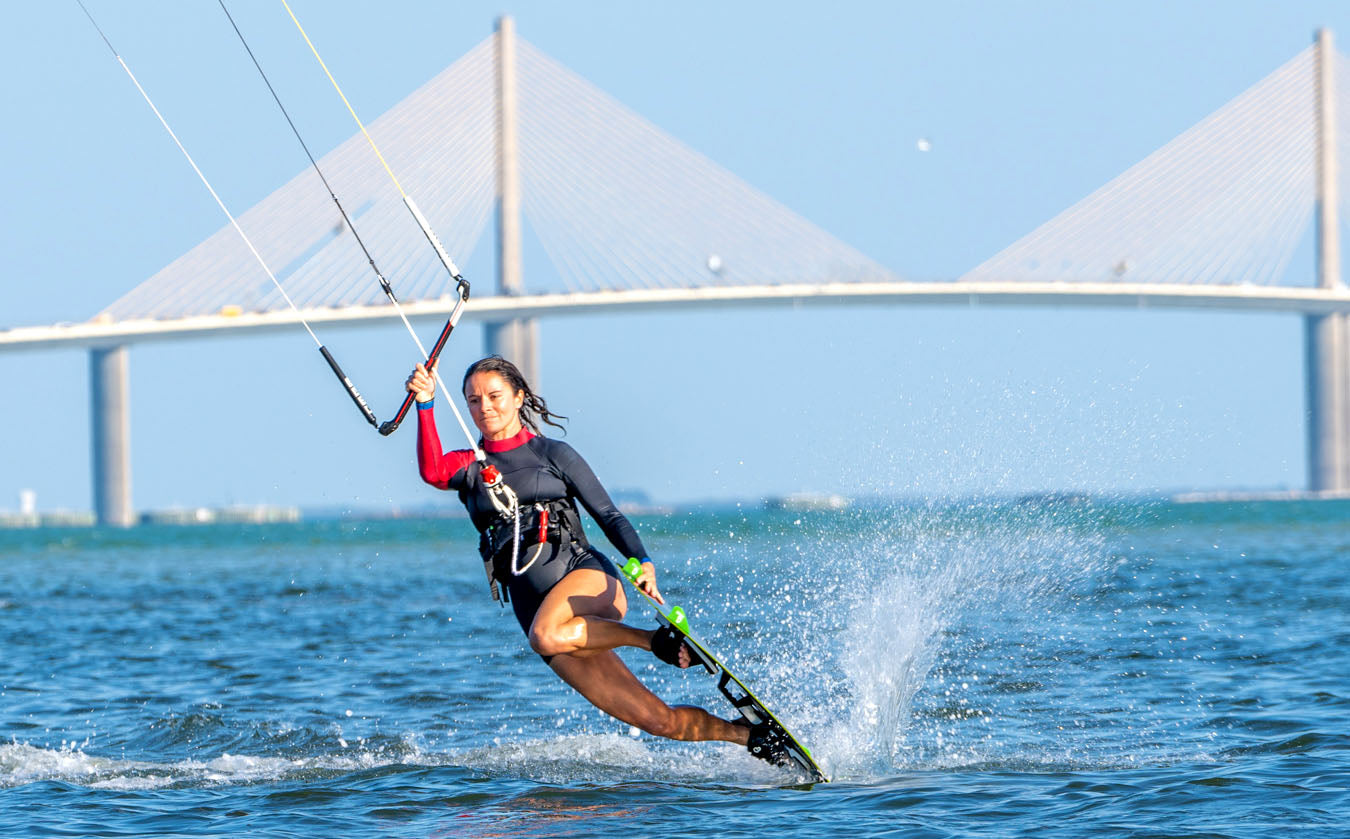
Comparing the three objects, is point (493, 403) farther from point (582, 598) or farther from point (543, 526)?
point (582, 598)

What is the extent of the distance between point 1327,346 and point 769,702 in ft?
171

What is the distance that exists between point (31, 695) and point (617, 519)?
6131 millimetres

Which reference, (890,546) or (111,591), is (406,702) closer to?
(890,546)

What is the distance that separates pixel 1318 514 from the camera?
170 feet

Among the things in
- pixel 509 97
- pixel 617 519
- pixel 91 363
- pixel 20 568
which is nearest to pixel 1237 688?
pixel 617 519

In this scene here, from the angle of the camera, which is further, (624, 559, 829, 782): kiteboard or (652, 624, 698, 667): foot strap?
(624, 559, 829, 782): kiteboard

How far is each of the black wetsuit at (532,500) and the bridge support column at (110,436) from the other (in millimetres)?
49228

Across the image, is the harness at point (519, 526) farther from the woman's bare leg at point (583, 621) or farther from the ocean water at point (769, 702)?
the ocean water at point (769, 702)

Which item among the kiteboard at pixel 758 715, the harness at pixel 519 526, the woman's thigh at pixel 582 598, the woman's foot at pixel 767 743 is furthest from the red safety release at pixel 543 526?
the woman's foot at pixel 767 743

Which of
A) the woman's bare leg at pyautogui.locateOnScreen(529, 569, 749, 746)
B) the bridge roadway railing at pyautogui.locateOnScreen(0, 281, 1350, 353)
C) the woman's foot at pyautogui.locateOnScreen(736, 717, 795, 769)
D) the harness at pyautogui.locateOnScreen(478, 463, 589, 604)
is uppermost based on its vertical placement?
the bridge roadway railing at pyautogui.locateOnScreen(0, 281, 1350, 353)

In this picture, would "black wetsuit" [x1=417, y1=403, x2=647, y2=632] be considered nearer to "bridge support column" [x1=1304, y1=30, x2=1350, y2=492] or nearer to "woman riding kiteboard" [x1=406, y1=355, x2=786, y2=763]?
"woman riding kiteboard" [x1=406, y1=355, x2=786, y2=763]

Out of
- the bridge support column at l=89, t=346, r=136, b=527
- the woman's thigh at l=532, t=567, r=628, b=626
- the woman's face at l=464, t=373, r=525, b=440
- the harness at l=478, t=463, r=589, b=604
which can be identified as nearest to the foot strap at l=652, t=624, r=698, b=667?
the woman's thigh at l=532, t=567, r=628, b=626

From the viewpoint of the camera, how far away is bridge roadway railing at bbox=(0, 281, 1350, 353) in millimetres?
48125

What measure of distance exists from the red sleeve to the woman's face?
0.48 feet
